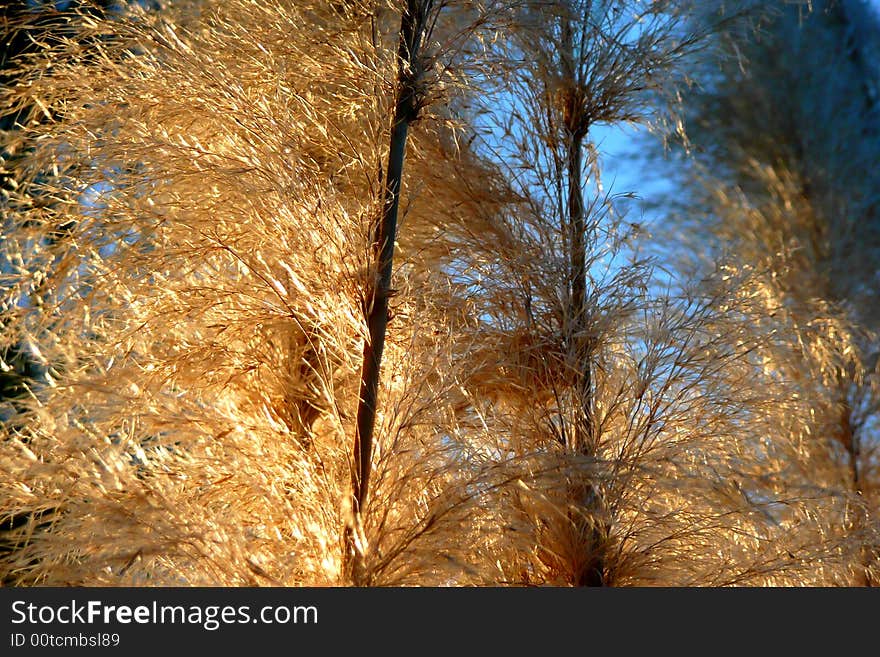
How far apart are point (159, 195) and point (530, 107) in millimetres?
495

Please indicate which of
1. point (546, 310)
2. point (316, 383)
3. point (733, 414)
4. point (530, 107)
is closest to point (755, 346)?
point (733, 414)

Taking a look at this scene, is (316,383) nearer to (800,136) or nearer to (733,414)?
(733,414)

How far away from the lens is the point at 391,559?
83 centimetres

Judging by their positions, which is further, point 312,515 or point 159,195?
point 159,195

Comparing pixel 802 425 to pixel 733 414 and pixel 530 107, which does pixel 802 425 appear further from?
pixel 530 107

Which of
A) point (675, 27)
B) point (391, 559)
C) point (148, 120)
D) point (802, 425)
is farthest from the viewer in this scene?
point (802, 425)

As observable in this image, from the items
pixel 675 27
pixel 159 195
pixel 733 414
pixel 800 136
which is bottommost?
pixel 733 414

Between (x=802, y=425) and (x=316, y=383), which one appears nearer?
(x=316, y=383)

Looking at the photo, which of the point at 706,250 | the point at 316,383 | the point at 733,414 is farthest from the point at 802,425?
the point at 316,383

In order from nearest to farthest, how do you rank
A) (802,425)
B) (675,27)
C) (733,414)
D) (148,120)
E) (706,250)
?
1. (148,120)
2. (733,414)
3. (675,27)
4. (802,425)
5. (706,250)

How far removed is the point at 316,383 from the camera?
106 centimetres

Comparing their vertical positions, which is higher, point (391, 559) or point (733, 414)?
point (733, 414)

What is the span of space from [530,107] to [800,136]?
784 mm

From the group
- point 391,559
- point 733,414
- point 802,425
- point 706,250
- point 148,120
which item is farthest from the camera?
point 706,250
